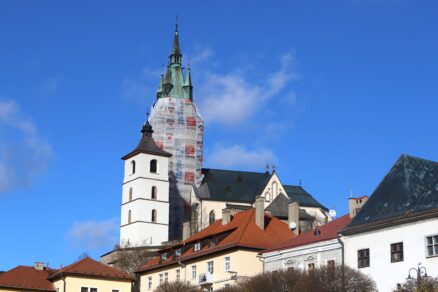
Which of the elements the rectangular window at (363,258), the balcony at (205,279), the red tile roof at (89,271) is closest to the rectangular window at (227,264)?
the balcony at (205,279)

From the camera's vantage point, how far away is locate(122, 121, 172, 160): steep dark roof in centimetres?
13712

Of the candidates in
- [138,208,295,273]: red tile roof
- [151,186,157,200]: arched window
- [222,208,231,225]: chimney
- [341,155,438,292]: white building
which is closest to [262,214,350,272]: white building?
[341,155,438,292]: white building

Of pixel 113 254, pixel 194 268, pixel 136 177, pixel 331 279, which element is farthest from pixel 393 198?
pixel 136 177

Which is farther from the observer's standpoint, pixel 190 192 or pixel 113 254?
pixel 190 192

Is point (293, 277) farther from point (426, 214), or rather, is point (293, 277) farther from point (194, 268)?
point (194, 268)

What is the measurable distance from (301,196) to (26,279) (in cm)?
7688

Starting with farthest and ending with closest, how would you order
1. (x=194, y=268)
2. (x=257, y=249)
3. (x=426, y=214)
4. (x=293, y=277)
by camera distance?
(x=194, y=268), (x=257, y=249), (x=293, y=277), (x=426, y=214)

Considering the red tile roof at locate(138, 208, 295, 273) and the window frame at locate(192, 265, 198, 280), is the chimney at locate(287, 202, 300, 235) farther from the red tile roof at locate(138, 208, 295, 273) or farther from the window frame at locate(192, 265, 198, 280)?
the window frame at locate(192, 265, 198, 280)

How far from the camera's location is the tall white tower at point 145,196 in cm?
13412

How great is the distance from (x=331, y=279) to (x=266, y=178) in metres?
95.8

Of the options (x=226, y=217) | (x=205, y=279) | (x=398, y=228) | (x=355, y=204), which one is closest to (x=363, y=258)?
(x=398, y=228)

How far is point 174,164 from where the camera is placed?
144875 mm

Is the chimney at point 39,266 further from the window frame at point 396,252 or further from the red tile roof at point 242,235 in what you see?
the window frame at point 396,252

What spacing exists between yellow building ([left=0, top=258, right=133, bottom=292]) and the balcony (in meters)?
8.19
